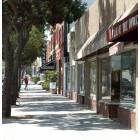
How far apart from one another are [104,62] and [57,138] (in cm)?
1032

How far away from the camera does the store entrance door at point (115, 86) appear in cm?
2184

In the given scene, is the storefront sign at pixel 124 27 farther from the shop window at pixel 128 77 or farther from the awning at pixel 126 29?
the shop window at pixel 128 77

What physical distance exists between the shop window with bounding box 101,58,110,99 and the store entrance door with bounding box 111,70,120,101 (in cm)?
115

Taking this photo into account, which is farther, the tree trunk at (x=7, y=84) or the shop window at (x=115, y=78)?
the tree trunk at (x=7, y=84)

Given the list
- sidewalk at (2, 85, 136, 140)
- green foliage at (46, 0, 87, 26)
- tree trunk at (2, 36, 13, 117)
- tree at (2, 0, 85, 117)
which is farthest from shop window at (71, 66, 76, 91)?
sidewalk at (2, 85, 136, 140)

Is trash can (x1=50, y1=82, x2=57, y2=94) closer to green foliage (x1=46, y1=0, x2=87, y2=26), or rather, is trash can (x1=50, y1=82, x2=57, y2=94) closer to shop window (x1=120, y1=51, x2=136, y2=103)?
green foliage (x1=46, y1=0, x2=87, y2=26)

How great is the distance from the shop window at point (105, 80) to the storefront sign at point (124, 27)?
23.2 feet

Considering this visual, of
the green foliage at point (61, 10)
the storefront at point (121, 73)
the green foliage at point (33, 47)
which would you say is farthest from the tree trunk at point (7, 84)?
the green foliage at point (33, 47)

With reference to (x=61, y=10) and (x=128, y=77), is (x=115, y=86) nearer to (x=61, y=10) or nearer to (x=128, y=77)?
(x=128, y=77)

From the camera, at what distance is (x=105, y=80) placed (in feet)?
80.9

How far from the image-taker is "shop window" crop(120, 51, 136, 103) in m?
18.3

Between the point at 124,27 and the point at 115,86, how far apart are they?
296 inches

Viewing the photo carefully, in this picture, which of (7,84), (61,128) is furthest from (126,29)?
(7,84)

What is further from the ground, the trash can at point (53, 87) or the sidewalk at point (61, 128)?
the trash can at point (53, 87)
